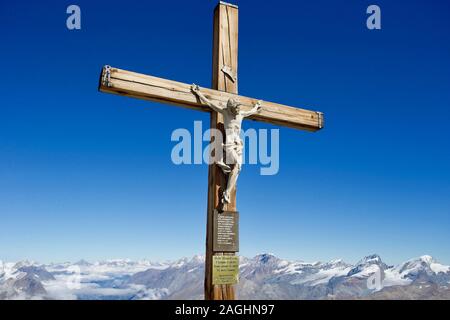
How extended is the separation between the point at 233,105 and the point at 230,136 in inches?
17.3

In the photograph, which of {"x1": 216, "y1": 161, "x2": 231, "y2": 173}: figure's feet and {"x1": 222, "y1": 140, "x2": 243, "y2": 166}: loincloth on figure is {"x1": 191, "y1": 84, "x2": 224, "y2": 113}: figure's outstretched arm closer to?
{"x1": 222, "y1": 140, "x2": 243, "y2": 166}: loincloth on figure

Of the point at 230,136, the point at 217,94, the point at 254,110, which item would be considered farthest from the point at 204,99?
the point at 254,110

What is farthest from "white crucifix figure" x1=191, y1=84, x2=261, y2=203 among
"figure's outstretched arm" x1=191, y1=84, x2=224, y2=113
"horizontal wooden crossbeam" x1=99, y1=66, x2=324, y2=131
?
"horizontal wooden crossbeam" x1=99, y1=66, x2=324, y2=131

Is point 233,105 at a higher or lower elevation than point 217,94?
lower

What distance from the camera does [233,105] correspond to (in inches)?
230

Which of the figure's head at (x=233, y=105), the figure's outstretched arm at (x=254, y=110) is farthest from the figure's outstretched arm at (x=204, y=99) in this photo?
the figure's outstretched arm at (x=254, y=110)

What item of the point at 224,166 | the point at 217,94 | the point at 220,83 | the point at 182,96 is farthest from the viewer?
the point at 220,83

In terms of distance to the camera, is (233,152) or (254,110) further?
(254,110)

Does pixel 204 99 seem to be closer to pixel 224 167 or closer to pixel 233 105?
pixel 233 105

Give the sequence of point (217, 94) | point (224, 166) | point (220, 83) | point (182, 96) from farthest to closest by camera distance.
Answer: point (220, 83) < point (217, 94) < point (182, 96) < point (224, 166)
